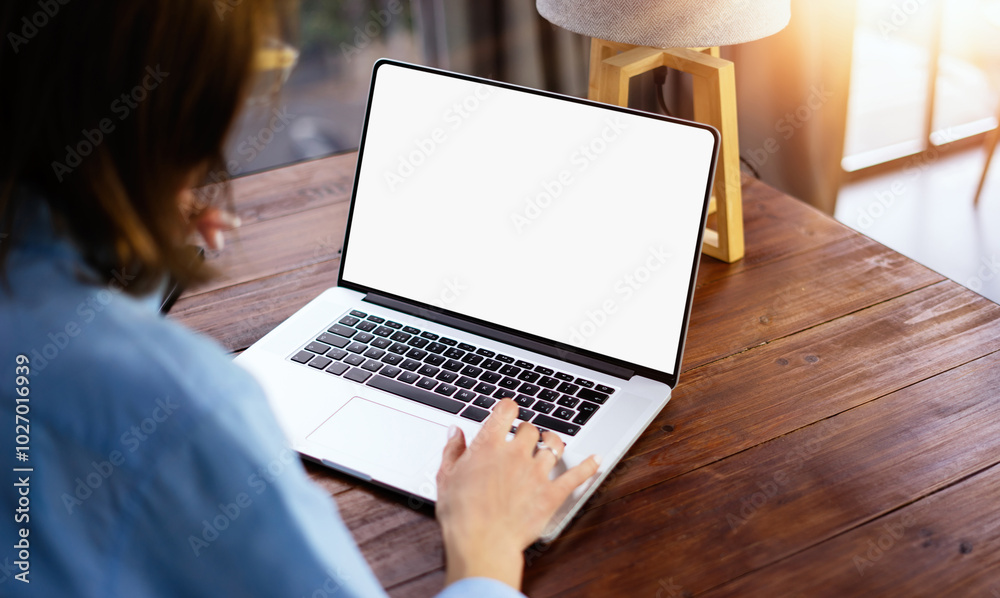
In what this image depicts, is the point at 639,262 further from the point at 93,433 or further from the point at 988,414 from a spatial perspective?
the point at 93,433

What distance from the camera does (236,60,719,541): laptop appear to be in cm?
85

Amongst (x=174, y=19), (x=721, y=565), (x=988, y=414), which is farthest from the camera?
(x=988, y=414)

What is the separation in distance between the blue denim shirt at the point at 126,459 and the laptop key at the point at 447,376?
0.38 meters

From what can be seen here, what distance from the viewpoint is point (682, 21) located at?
100cm

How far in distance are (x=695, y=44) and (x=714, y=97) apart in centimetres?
10

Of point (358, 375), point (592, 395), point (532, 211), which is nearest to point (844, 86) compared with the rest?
point (532, 211)

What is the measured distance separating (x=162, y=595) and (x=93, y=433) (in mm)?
110

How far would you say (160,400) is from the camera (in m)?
0.49

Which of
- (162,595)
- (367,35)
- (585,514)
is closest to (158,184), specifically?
(162,595)

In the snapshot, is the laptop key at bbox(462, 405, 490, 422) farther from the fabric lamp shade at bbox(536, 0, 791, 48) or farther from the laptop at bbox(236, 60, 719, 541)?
the fabric lamp shade at bbox(536, 0, 791, 48)

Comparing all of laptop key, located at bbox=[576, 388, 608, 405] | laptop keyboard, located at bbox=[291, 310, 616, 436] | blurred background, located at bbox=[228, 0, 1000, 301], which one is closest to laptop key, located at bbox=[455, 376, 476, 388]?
laptop keyboard, located at bbox=[291, 310, 616, 436]

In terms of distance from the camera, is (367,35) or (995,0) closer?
(995,0)

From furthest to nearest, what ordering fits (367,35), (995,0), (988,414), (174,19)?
(367,35) → (995,0) → (988,414) → (174,19)

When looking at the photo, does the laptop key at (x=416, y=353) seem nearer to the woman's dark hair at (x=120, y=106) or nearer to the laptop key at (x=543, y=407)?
the laptop key at (x=543, y=407)
